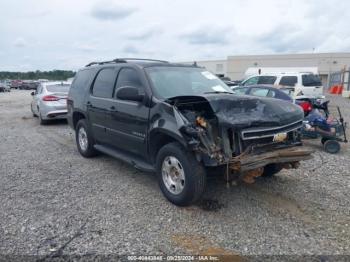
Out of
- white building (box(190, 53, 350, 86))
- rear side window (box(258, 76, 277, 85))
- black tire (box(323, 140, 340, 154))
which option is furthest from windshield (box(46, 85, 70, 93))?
white building (box(190, 53, 350, 86))

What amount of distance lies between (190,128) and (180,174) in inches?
27.9

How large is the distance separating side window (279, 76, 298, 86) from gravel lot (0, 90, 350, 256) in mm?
9872

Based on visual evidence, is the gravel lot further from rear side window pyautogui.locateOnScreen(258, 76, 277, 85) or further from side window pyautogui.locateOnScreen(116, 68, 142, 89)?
rear side window pyautogui.locateOnScreen(258, 76, 277, 85)

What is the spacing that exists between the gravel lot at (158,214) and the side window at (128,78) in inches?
62.5

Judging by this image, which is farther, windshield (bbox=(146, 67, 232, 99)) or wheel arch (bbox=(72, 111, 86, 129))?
wheel arch (bbox=(72, 111, 86, 129))

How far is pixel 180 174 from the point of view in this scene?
4.05 m

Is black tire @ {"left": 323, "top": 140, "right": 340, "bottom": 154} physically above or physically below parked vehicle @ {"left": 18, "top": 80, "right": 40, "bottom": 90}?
below

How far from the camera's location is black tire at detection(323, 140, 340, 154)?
7.03 metres

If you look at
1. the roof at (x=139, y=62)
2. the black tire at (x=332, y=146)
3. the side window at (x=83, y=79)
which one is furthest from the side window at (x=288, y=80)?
the side window at (x=83, y=79)

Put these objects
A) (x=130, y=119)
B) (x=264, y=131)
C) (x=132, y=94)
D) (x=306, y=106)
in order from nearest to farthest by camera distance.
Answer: (x=264, y=131) → (x=132, y=94) → (x=130, y=119) → (x=306, y=106)

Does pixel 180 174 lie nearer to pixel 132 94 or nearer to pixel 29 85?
pixel 132 94

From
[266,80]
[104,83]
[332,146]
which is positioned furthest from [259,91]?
[266,80]

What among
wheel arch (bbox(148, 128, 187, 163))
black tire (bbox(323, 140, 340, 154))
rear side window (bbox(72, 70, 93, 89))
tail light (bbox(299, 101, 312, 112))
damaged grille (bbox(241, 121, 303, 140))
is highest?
rear side window (bbox(72, 70, 93, 89))

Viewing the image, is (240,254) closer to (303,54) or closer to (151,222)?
(151,222)
